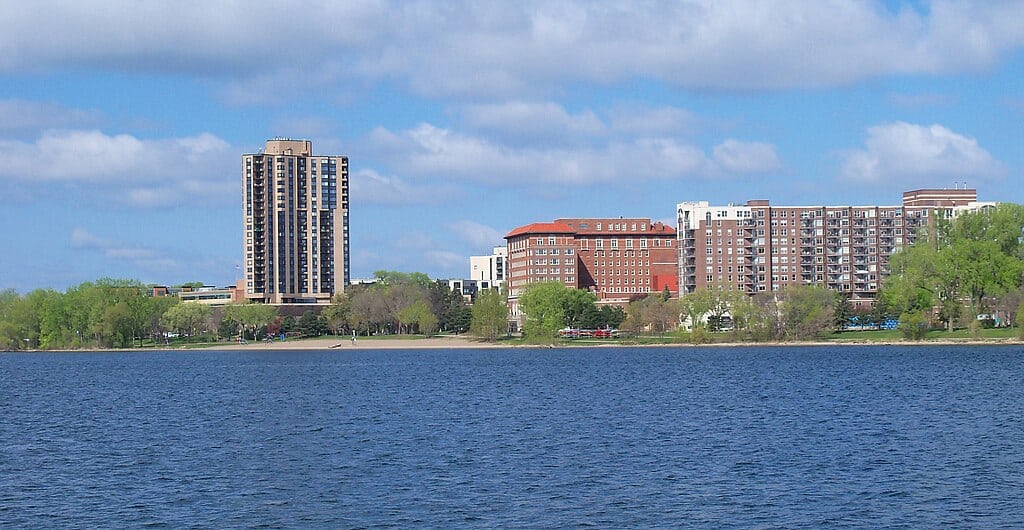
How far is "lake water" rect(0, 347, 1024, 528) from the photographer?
32031mm

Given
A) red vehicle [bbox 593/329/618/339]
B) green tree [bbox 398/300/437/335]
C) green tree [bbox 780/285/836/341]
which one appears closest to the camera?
green tree [bbox 780/285/836/341]

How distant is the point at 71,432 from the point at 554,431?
21113 mm

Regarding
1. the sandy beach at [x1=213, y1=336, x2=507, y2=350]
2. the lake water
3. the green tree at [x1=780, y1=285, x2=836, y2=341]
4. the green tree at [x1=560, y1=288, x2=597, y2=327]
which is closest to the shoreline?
the sandy beach at [x1=213, y1=336, x2=507, y2=350]

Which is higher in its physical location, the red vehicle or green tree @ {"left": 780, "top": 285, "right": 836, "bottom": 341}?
green tree @ {"left": 780, "top": 285, "right": 836, "bottom": 341}

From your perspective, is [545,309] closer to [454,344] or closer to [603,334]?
[603,334]

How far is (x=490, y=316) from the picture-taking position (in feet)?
567

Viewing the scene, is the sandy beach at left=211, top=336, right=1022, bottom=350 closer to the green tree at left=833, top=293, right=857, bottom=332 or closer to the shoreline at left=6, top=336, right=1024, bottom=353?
the shoreline at left=6, top=336, right=1024, bottom=353

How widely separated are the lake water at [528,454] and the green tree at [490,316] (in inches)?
3403

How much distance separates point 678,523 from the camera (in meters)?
30.5

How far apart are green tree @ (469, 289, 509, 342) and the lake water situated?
86.4 m

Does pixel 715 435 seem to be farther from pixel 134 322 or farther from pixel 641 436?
pixel 134 322

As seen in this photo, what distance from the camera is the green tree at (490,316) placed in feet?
568

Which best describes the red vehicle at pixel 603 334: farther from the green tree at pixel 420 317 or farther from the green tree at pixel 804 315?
the green tree at pixel 804 315

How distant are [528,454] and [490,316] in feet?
426
